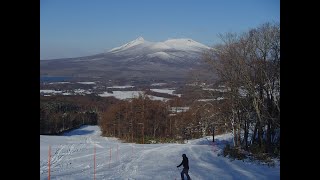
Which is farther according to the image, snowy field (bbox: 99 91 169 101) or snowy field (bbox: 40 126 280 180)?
snowy field (bbox: 40 126 280 180)

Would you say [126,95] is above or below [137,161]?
above

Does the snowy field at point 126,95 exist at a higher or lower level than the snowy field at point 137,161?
higher

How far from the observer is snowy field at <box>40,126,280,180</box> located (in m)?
2.26

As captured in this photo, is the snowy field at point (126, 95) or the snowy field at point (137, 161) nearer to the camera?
the snowy field at point (126, 95)

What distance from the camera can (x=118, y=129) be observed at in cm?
225

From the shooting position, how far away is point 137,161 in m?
2.99

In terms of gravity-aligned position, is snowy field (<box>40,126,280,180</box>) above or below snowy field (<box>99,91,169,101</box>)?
below

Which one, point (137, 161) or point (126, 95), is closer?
point (126, 95)

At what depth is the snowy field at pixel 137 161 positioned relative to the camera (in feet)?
7.42
